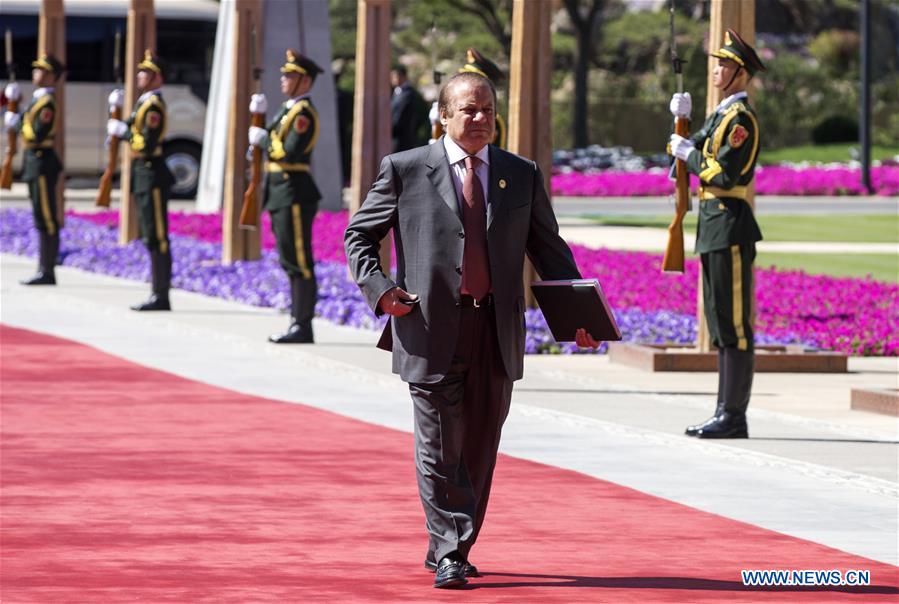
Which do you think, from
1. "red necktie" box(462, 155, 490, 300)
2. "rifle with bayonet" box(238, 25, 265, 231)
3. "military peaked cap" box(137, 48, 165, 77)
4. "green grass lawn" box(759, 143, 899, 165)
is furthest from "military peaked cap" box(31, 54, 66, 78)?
"green grass lawn" box(759, 143, 899, 165)

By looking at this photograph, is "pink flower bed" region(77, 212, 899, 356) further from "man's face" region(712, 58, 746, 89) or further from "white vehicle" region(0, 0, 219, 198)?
"white vehicle" region(0, 0, 219, 198)

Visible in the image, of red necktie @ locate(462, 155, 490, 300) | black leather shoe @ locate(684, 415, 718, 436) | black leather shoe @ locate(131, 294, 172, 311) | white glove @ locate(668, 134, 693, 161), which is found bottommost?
black leather shoe @ locate(684, 415, 718, 436)

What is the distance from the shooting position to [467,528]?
25.2 feet

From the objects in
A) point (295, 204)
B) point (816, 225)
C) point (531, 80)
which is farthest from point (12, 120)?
point (816, 225)

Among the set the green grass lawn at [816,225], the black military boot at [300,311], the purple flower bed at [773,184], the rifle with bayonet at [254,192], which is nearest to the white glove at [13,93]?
the rifle with bayonet at [254,192]

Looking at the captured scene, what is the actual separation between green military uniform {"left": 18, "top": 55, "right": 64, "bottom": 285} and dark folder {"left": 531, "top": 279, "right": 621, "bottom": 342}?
13089 mm

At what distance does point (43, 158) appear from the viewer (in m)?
20.5

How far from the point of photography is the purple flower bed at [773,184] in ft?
141

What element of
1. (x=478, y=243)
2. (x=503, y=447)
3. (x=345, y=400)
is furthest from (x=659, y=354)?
(x=478, y=243)

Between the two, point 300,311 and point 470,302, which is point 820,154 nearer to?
point 300,311

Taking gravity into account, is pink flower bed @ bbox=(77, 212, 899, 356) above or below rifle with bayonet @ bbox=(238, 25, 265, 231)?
below

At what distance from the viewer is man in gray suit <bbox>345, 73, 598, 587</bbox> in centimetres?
769

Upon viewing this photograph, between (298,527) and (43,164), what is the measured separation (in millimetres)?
12311

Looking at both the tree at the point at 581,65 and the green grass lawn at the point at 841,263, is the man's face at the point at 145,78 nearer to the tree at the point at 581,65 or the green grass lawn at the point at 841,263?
the green grass lawn at the point at 841,263
